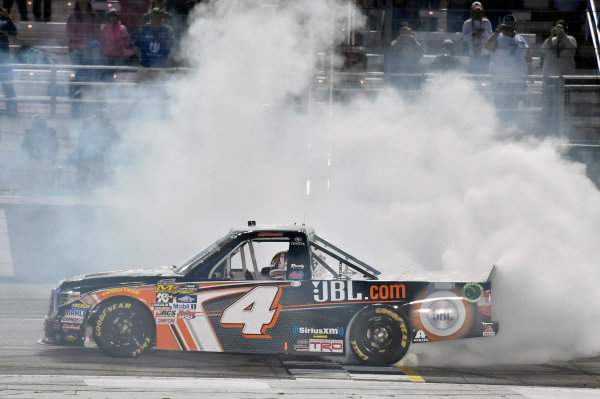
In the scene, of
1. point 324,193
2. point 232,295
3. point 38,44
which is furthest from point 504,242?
point 38,44

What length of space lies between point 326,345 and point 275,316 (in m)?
0.52

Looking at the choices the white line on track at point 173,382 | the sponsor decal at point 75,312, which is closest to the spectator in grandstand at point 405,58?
the sponsor decal at point 75,312

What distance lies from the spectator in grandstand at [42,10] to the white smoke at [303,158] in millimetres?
2998

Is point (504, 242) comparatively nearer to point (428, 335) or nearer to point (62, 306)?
point (428, 335)

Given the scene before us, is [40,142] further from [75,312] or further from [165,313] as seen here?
[165,313]

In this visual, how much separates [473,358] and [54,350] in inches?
154

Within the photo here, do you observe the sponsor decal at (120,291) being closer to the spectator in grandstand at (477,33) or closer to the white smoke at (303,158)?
the white smoke at (303,158)

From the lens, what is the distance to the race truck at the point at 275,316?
7.97m

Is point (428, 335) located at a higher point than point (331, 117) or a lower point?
lower

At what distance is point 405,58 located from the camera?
14656mm

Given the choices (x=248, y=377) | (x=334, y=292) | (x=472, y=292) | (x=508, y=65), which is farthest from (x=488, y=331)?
(x=508, y=65)

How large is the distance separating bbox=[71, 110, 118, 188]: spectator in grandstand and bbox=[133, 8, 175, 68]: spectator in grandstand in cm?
135

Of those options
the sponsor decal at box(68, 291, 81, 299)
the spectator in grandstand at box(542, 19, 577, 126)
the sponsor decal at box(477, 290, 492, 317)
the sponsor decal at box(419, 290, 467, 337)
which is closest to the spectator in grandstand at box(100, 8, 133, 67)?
the spectator in grandstand at box(542, 19, 577, 126)

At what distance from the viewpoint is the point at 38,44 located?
52.0 ft
